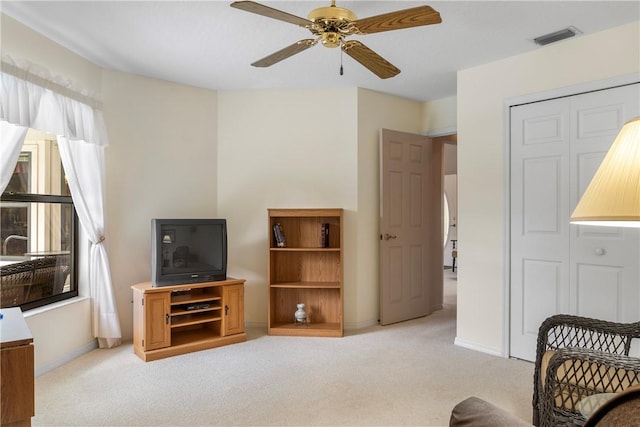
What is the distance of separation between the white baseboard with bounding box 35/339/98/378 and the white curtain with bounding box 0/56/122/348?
0.08 m

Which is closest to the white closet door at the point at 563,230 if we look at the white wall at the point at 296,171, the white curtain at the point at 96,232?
the white wall at the point at 296,171

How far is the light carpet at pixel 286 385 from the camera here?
98.4 inches

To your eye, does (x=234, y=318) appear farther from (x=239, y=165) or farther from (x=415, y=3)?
(x=415, y=3)

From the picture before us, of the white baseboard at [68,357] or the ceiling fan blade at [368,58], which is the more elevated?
the ceiling fan blade at [368,58]

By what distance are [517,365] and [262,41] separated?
130 inches

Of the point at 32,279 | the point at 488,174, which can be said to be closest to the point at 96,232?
the point at 32,279

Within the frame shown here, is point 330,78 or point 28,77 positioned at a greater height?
point 330,78

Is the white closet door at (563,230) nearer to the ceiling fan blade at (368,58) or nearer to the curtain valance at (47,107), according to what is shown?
the ceiling fan blade at (368,58)

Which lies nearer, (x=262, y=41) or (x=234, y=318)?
(x=262, y=41)

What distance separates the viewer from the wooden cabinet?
5.58ft

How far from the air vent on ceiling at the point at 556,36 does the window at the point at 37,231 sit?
3.99 metres

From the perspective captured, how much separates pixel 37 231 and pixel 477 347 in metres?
3.89

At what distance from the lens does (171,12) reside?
9.05 feet

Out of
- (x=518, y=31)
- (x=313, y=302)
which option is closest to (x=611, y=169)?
(x=518, y=31)
